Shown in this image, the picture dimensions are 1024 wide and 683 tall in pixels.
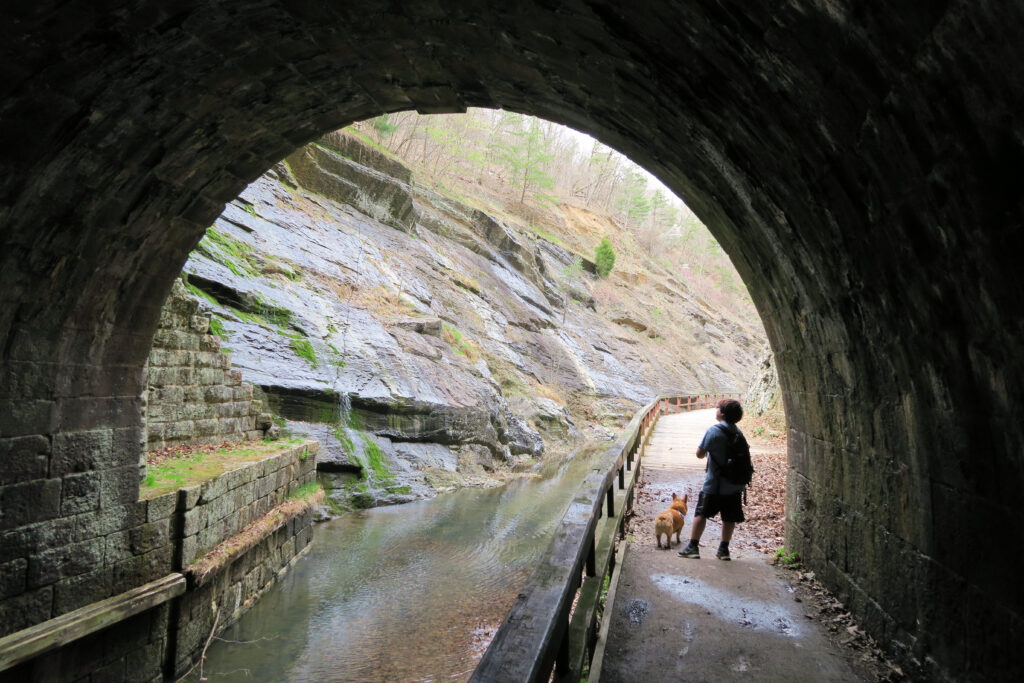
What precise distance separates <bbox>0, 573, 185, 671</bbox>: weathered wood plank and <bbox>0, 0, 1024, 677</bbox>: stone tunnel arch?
0.71ft

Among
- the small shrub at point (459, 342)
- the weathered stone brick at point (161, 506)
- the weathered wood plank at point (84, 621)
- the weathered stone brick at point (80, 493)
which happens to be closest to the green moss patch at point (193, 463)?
the weathered stone brick at point (161, 506)

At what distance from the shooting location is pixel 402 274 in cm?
2119

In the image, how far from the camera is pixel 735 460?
6090 mm

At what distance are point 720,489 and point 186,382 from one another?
6985 millimetres

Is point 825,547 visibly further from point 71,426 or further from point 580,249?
point 580,249

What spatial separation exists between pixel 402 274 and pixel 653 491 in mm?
13922

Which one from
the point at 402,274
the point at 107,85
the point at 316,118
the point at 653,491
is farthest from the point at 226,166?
the point at 402,274

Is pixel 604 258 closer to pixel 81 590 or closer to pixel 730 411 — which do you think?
pixel 730 411

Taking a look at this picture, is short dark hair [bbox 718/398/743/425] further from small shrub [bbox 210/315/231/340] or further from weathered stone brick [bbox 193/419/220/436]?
small shrub [bbox 210/315/231/340]

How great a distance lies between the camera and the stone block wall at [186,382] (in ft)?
24.5

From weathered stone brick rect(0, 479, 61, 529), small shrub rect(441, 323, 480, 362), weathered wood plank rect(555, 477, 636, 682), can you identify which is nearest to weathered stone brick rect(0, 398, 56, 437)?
weathered stone brick rect(0, 479, 61, 529)

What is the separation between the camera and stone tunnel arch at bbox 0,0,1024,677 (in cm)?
217

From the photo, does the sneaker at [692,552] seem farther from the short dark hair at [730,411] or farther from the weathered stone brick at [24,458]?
the weathered stone brick at [24,458]

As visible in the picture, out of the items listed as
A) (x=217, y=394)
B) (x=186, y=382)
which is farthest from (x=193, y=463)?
(x=217, y=394)
